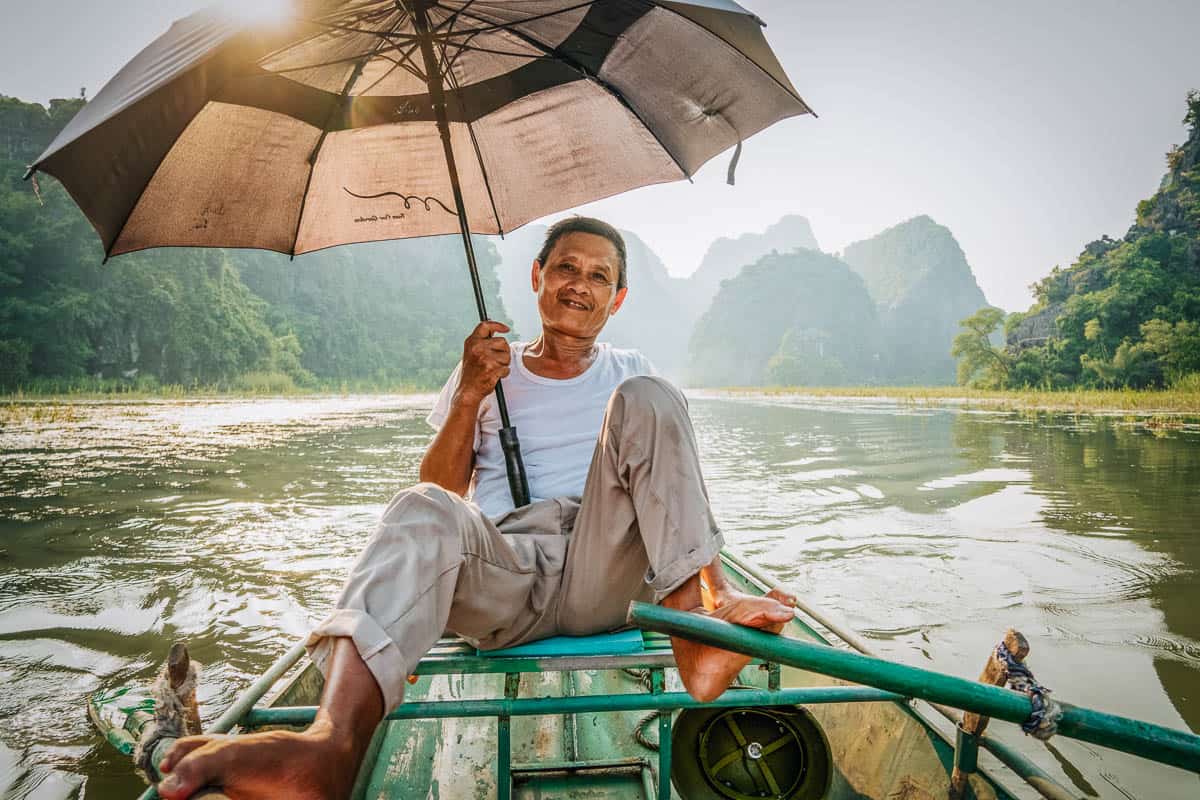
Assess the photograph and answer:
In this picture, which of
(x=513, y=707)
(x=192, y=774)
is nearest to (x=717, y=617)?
(x=513, y=707)

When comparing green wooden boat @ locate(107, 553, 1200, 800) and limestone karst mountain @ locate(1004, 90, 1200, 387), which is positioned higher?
limestone karst mountain @ locate(1004, 90, 1200, 387)

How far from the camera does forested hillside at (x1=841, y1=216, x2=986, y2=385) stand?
10744 centimetres

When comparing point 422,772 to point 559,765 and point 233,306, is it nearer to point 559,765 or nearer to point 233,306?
point 559,765

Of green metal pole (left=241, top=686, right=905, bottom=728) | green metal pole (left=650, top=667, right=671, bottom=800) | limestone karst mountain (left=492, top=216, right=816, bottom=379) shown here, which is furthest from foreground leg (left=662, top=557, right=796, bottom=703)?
Answer: limestone karst mountain (left=492, top=216, right=816, bottom=379)

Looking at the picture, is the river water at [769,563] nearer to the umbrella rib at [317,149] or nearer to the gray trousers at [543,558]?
the gray trousers at [543,558]

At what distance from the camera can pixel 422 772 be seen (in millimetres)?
2027

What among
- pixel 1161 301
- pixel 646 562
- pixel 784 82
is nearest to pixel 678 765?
pixel 646 562

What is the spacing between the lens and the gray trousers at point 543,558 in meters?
1.17

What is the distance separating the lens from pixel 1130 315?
32.8m

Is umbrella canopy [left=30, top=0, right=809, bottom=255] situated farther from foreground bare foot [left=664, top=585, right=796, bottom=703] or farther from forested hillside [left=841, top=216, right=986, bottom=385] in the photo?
forested hillside [left=841, top=216, right=986, bottom=385]

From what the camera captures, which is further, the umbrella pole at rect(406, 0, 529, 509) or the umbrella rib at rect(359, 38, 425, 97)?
the umbrella rib at rect(359, 38, 425, 97)

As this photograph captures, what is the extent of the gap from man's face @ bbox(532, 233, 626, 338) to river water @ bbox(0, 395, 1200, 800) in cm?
231

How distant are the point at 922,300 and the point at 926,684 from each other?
127 m

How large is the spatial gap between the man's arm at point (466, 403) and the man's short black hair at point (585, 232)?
15.9 inches
